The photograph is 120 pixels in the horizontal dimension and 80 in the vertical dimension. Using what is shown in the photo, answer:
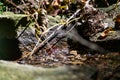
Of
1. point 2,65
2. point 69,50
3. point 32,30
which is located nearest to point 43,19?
point 32,30

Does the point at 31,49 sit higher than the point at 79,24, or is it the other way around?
the point at 79,24

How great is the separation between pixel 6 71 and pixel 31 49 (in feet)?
6.68

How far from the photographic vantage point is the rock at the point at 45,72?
1870mm

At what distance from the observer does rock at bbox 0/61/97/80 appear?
1.87m

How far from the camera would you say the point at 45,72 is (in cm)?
191

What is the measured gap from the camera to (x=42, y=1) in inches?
177

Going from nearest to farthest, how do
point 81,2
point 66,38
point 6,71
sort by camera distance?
1. point 6,71
2. point 66,38
3. point 81,2

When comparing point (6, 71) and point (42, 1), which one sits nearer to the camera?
point (6, 71)

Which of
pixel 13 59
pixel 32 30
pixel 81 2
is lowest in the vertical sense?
pixel 13 59

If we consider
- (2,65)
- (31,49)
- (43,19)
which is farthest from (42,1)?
(2,65)

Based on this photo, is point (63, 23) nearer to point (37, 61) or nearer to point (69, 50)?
point (69, 50)

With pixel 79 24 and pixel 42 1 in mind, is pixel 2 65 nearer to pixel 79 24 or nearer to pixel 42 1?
pixel 79 24

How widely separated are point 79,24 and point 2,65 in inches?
89.0

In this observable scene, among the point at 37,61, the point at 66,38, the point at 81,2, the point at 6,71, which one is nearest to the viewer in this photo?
→ the point at 6,71
